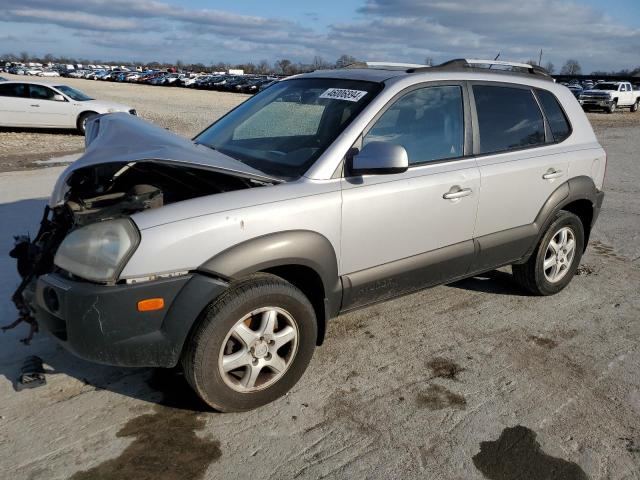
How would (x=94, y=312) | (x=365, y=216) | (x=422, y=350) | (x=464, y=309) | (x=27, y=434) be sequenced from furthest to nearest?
(x=464, y=309) → (x=422, y=350) → (x=365, y=216) → (x=27, y=434) → (x=94, y=312)

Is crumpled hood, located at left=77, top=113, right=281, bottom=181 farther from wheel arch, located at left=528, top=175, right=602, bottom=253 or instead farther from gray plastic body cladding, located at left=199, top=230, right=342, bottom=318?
wheel arch, located at left=528, top=175, right=602, bottom=253

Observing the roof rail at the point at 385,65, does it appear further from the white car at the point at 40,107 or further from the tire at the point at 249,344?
the white car at the point at 40,107

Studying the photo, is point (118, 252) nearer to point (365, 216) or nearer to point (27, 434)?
point (27, 434)

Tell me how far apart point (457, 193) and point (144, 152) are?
201cm

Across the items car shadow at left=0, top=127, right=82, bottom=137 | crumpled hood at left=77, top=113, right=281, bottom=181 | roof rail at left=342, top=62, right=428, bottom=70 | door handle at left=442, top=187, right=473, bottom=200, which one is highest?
roof rail at left=342, top=62, right=428, bottom=70

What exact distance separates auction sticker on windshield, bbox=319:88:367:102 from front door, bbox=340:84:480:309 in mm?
225

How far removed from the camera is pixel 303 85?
3996 millimetres

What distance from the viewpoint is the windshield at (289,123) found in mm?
3365

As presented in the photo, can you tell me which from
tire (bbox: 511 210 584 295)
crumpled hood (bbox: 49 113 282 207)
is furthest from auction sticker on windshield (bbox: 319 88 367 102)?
tire (bbox: 511 210 584 295)

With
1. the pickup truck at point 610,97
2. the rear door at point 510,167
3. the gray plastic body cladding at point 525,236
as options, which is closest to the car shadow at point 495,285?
the gray plastic body cladding at point 525,236

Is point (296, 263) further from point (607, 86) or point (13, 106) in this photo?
point (607, 86)

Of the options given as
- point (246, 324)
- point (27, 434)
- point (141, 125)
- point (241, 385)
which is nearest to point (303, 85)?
point (141, 125)

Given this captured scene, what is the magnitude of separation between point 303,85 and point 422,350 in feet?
6.77

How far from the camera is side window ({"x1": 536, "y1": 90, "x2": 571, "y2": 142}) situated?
4473 millimetres
